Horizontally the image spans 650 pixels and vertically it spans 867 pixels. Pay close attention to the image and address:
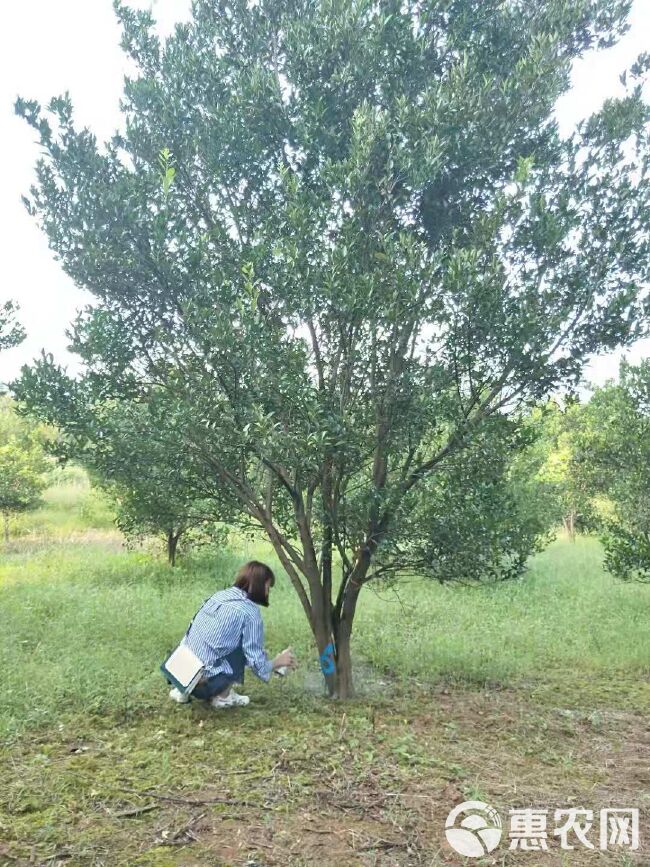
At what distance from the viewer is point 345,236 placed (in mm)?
6461

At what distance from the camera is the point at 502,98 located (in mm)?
6453

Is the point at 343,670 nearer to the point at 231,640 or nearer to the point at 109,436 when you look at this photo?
the point at 231,640

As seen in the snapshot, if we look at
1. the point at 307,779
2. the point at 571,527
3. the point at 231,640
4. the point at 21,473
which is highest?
the point at 571,527

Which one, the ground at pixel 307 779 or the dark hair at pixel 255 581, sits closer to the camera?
the ground at pixel 307 779

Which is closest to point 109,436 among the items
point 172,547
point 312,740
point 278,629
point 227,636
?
point 227,636

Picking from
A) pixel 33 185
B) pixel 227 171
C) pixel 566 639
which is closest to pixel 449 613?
pixel 566 639

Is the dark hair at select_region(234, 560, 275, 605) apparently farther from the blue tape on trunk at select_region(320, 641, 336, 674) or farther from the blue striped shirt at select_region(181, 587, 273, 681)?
the blue tape on trunk at select_region(320, 641, 336, 674)

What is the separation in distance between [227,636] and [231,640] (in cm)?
6

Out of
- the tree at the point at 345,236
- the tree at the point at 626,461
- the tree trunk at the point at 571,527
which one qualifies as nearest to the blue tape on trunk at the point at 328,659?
the tree at the point at 345,236

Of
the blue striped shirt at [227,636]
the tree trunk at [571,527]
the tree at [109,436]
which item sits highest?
the tree trunk at [571,527]

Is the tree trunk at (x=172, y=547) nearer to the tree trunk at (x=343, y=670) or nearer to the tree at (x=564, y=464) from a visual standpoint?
the tree at (x=564, y=464)

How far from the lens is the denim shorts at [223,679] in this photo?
6914mm

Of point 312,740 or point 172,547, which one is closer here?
point 312,740

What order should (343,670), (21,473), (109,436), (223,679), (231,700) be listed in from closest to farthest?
(223,679), (231,700), (109,436), (343,670), (21,473)
